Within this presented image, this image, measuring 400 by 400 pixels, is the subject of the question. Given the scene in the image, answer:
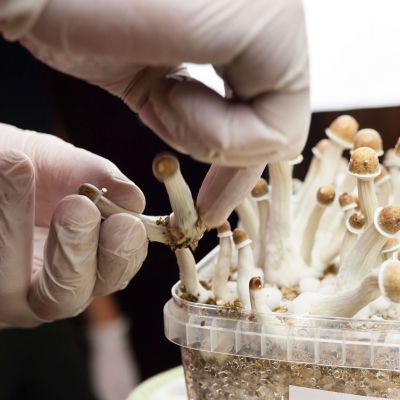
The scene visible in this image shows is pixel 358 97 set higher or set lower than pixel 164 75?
lower

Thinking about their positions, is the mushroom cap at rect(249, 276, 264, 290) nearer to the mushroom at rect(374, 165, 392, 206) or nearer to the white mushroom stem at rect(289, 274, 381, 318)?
the white mushroom stem at rect(289, 274, 381, 318)

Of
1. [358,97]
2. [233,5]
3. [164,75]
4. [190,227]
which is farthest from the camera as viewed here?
[358,97]

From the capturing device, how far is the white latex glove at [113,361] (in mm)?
2443

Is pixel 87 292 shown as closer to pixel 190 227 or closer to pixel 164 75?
pixel 190 227

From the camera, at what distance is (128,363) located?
2482 mm

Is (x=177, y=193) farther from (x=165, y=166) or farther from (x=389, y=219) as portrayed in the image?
(x=389, y=219)

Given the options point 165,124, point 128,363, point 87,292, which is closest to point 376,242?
point 165,124

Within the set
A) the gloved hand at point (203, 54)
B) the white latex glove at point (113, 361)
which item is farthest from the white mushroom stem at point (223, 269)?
the white latex glove at point (113, 361)

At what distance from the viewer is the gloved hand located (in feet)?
1.91

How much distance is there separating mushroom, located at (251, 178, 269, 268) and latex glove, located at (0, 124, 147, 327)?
0.21m

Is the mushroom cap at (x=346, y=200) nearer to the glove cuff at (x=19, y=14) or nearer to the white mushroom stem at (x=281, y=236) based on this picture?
the white mushroom stem at (x=281, y=236)

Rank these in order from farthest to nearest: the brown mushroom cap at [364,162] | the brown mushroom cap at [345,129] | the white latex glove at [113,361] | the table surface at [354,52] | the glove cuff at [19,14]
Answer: the white latex glove at [113,361] < the table surface at [354,52] < the brown mushroom cap at [345,129] < the brown mushroom cap at [364,162] < the glove cuff at [19,14]

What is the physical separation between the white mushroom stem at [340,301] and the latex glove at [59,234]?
0.27 meters

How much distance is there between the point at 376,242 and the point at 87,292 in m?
0.48
